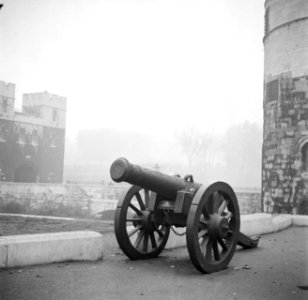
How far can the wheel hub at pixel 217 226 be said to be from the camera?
5.02m

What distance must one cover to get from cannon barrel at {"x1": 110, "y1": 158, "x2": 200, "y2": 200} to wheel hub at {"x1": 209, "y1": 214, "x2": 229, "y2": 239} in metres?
0.51

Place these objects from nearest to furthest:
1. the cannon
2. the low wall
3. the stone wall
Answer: the cannon
the stone wall
the low wall

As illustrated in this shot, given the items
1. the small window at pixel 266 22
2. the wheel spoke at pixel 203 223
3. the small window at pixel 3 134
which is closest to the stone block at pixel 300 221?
the wheel spoke at pixel 203 223

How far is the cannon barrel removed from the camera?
4812mm

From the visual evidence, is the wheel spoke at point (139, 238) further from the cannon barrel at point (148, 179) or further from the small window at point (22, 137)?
the small window at point (22, 137)

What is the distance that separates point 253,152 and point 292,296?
49.0 m

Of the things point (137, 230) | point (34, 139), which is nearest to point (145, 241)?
point (137, 230)

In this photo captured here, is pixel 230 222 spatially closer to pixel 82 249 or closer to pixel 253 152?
pixel 82 249

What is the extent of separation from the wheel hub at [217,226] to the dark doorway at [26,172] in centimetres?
3401

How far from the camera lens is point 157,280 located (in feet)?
14.9

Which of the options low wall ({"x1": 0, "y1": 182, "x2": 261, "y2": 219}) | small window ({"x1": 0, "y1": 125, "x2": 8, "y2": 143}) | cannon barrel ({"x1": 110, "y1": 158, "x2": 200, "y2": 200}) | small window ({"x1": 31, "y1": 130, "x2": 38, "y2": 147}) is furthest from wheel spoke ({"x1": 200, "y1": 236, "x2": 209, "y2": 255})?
small window ({"x1": 31, "y1": 130, "x2": 38, "y2": 147})

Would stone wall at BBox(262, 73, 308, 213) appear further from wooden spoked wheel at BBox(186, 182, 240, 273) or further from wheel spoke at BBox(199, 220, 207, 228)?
wheel spoke at BBox(199, 220, 207, 228)

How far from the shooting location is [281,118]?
47.4ft

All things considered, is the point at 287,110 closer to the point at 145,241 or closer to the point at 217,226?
the point at 145,241
